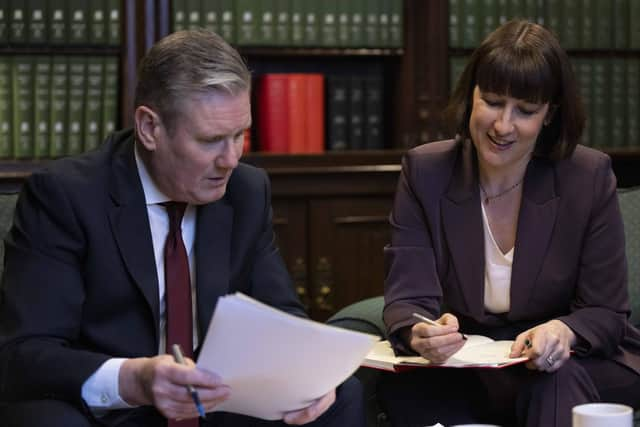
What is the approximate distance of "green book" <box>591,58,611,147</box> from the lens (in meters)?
4.26

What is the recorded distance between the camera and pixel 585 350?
227 cm

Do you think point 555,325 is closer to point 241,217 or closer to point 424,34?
point 241,217

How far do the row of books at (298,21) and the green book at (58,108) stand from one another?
1.42 ft

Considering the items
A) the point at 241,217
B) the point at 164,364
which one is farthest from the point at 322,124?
the point at 164,364


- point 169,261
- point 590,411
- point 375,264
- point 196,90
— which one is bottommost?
point 375,264

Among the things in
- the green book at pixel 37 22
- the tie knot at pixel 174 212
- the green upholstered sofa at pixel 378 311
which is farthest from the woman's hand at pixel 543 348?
the green book at pixel 37 22

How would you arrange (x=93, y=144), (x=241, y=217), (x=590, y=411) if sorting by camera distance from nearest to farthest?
(x=590, y=411), (x=241, y=217), (x=93, y=144)

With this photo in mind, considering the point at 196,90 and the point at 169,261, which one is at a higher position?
the point at 196,90

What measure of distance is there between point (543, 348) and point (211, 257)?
66 centimetres

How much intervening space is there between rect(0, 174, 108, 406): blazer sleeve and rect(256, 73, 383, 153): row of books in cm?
202

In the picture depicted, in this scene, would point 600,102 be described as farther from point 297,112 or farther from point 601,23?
point 297,112

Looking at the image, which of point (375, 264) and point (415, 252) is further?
point (375, 264)

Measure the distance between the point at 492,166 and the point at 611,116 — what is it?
1982mm

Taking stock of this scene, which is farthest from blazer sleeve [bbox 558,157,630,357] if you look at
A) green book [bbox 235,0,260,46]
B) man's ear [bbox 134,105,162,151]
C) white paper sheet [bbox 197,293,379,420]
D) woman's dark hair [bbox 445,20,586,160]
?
green book [bbox 235,0,260,46]
